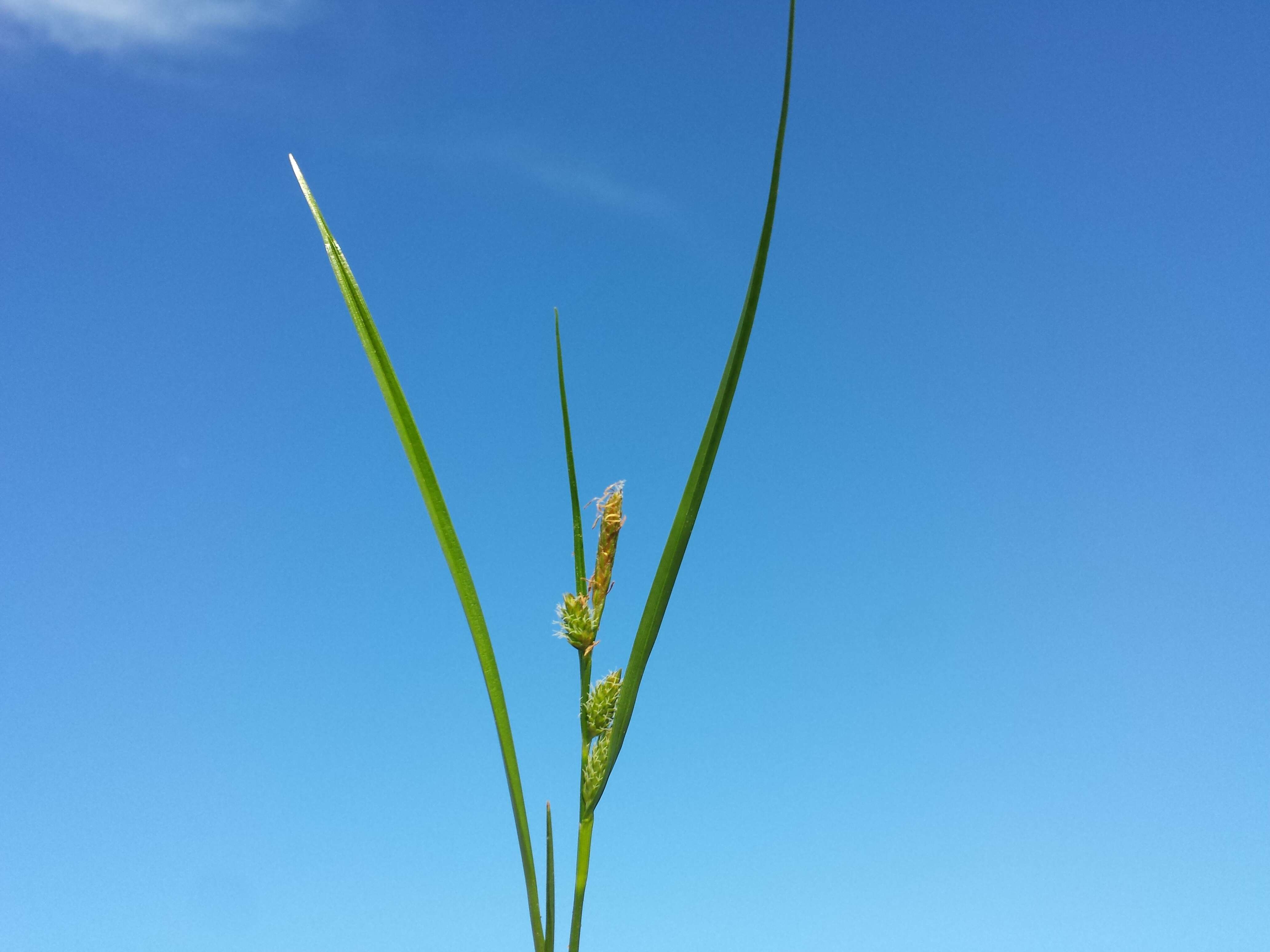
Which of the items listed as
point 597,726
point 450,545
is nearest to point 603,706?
point 597,726

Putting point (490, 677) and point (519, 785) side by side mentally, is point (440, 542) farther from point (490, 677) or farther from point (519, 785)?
point (519, 785)

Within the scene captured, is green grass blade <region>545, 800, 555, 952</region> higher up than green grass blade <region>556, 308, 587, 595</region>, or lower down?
lower down

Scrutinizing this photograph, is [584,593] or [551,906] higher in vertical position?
[584,593]

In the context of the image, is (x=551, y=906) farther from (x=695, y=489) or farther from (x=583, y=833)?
(x=695, y=489)

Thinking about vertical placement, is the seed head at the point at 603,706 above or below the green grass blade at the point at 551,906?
above

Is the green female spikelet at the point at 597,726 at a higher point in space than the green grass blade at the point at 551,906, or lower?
higher
